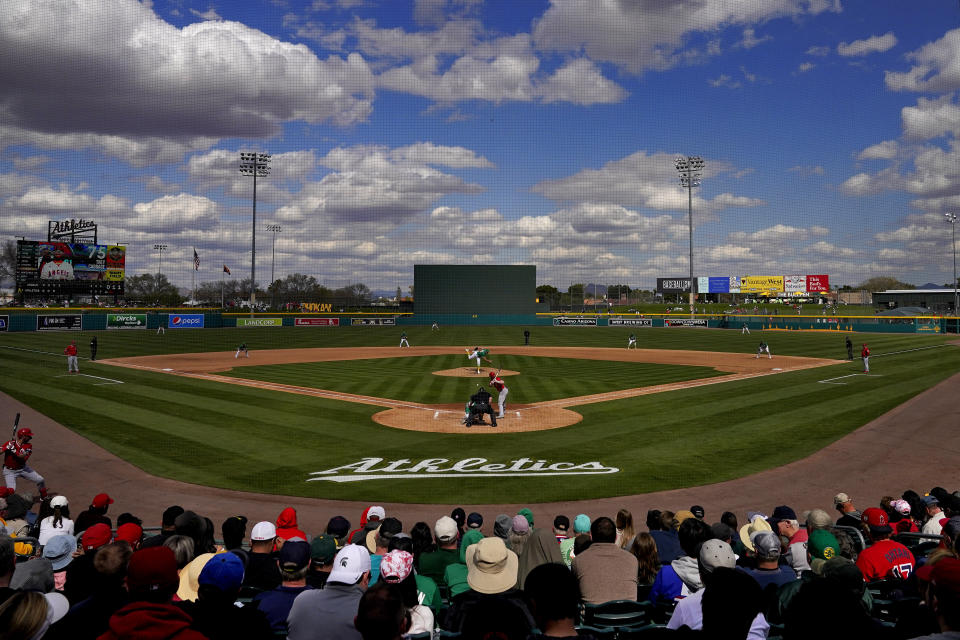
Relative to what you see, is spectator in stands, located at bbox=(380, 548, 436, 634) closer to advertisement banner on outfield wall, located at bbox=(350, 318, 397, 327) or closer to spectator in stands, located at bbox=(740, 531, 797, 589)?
spectator in stands, located at bbox=(740, 531, 797, 589)

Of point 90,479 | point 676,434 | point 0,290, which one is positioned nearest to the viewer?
point 90,479

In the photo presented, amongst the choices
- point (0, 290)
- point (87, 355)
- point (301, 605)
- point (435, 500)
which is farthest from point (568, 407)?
point (0, 290)

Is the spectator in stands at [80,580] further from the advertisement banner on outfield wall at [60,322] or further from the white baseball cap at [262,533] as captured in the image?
the advertisement banner on outfield wall at [60,322]

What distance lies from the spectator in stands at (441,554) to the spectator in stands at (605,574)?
1488mm

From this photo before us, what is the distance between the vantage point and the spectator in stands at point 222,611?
361cm

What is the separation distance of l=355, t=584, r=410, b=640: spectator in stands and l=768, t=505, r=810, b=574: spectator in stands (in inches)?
201

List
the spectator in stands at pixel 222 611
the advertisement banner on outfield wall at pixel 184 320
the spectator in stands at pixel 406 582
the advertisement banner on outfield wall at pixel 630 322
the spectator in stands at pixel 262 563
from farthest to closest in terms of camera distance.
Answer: the advertisement banner on outfield wall at pixel 630 322 → the advertisement banner on outfield wall at pixel 184 320 → the spectator in stands at pixel 262 563 → the spectator in stands at pixel 406 582 → the spectator in stands at pixel 222 611

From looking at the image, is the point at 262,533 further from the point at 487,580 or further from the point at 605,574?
the point at 605,574

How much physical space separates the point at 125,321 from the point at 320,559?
75.1 meters

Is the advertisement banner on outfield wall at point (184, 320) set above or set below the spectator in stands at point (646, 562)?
above

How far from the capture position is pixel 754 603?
3375 millimetres

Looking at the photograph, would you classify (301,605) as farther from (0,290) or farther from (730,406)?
(0,290)

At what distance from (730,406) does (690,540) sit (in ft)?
57.4

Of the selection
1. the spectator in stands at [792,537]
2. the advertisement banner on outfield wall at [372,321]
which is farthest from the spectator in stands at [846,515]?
the advertisement banner on outfield wall at [372,321]
